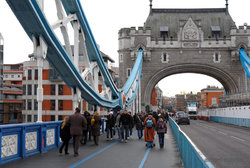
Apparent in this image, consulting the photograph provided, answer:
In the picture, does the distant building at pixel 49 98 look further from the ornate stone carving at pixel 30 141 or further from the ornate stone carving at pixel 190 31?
the ornate stone carving at pixel 30 141

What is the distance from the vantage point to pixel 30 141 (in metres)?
10.2

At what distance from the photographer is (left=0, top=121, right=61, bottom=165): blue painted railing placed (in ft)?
28.5

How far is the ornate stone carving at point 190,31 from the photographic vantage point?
45.9 m

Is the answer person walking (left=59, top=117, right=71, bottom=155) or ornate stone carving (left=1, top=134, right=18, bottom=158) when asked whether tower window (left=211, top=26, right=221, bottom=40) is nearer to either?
person walking (left=59, top=117, right=71, bottom=155)

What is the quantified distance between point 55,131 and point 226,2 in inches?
1747

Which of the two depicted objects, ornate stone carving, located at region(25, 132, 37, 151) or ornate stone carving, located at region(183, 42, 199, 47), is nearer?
ornate stone carving, located at region(25, 132, 37, 151)

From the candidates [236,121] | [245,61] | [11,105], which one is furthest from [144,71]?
[11,105]

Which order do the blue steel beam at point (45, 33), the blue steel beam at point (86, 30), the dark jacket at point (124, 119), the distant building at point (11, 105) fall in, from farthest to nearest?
the distant building at point (11, 105) < the dark jacket at point (124, 119) < the blue steel beam at point (86, 30) < the blue steel beam at point (45, 33)

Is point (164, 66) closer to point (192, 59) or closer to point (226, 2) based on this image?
point (192, 59)

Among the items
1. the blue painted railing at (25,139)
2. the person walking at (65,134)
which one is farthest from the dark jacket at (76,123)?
the blue painted railing at (25,139)

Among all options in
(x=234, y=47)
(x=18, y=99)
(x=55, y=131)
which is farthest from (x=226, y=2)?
(x=55, y=131)

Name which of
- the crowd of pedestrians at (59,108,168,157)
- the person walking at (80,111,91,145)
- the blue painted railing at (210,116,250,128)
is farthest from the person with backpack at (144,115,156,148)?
the blue painted railing at (210,116,250,128)

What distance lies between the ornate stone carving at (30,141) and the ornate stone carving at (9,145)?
658 mm

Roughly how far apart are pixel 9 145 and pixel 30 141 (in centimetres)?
130
